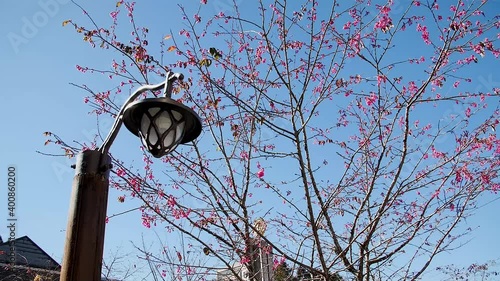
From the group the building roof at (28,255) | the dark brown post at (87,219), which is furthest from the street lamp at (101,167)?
the building roof at (28,255)

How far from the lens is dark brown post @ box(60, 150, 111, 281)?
1948mm

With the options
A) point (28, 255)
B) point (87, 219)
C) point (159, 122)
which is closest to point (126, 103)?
point (159, 122)

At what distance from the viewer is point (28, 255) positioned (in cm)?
1396

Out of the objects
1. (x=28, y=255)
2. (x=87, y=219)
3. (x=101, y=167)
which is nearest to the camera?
(x=87, y=219)

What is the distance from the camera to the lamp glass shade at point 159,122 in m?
2.24

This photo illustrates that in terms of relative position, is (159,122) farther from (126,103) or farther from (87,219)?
(87,219)

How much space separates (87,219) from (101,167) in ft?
0.94

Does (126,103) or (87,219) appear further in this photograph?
(126,103)

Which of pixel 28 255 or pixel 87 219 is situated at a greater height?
pixel 28 255

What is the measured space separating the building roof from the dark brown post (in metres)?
12.5

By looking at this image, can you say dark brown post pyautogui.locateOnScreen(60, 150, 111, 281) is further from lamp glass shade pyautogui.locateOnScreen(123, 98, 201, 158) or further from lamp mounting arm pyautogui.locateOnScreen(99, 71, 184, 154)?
lamp glass shade pyautogui.locateOnScreen(123, 98, 201, 158)

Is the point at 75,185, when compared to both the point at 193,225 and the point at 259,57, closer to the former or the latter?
the point at 193,225

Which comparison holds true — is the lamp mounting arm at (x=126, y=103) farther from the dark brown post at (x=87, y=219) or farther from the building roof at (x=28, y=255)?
the building roof at (x=28, y=255)

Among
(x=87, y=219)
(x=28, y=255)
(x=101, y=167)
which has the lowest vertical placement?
(x=87, y=219)
